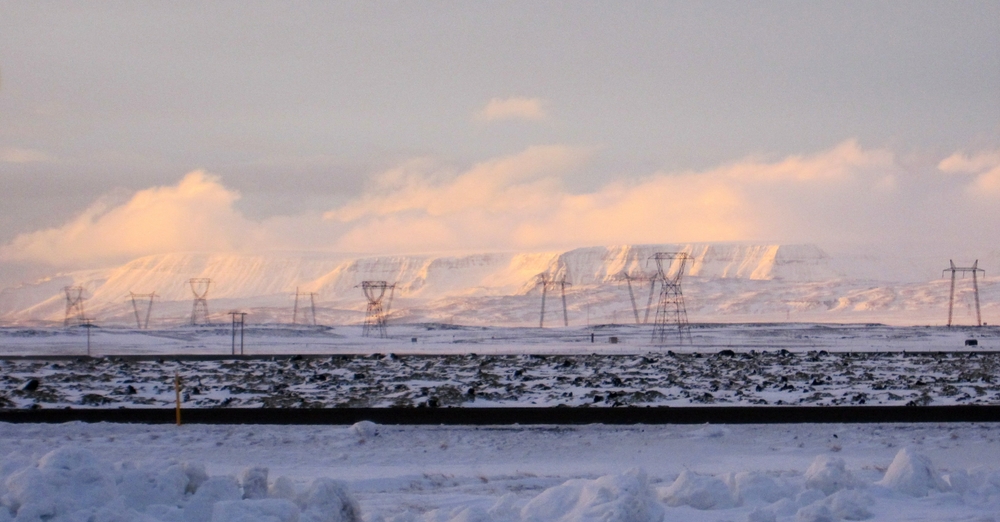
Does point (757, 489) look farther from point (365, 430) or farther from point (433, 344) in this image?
point (433, 344)

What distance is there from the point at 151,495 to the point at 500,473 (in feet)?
20.3

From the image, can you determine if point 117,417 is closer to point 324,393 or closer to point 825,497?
point 324,393

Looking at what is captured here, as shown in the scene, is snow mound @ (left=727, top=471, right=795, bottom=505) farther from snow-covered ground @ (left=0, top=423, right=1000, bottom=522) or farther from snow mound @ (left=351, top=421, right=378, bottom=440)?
snow mound @ (left=351, top=421, right=378, bottom=440)

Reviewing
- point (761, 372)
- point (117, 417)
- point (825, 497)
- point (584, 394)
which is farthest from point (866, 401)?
point (117, 417)

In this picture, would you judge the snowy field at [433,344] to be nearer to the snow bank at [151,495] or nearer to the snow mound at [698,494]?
the snow mound at [698,494]

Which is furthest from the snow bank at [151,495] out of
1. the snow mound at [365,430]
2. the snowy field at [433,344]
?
the snowy field at [433,344]

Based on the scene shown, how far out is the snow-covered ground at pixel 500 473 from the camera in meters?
9.74

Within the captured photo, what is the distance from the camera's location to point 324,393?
28.0 m

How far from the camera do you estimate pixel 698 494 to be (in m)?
11.7

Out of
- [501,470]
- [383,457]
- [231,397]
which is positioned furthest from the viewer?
[231,397]

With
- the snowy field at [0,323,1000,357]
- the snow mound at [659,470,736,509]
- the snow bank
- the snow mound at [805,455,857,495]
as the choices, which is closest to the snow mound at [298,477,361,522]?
the snow bank

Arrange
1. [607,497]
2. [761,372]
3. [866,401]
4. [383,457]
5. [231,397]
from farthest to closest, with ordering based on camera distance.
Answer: [761,372] → [231,397] → [866,401] → [383,457] → [607,497]

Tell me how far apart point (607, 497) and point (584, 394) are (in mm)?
15946

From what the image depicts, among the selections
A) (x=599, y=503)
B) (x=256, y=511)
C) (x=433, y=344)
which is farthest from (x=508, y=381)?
(x=433, y=344)
